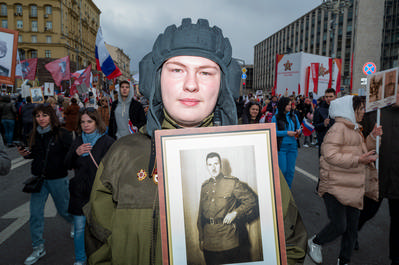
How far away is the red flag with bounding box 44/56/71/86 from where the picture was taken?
1349cm

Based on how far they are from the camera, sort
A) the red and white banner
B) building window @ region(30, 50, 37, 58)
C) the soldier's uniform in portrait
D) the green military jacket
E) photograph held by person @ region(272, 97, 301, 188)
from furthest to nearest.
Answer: building window @ region(30, 50, 37, 58)
the red and white banner
photograph held by person @ region(272, 97, 301, 188)
the green military jacket
the soldier's uniform in portrait

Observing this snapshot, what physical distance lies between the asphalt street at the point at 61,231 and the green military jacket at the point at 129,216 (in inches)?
87.6

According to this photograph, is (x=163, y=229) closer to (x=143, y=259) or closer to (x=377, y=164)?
(x=143, y=259)

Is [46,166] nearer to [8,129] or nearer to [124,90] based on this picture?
[124,90]

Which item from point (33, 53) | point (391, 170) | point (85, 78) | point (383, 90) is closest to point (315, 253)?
point (391, 170)

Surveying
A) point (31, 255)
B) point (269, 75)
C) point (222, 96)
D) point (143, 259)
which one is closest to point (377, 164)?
point (222, 96)

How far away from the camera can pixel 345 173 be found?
112 inches

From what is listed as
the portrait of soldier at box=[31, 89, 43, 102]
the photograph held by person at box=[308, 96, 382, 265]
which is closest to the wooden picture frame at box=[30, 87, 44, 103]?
the portrait of soldier at box=[31, 89, 43, 102]

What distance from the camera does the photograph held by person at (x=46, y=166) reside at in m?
3.18

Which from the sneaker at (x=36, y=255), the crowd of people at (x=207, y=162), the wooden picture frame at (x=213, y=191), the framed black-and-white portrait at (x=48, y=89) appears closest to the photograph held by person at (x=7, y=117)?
the framed black-and-white portrait at (x=48, y=89)

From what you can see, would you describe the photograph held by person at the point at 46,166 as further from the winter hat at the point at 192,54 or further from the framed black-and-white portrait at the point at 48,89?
the framed black-and-white portrait at the point at 48,89

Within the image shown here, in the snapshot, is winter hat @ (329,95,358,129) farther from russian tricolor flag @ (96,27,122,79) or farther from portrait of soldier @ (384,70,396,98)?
russian tricolor flag @ (96,27,122,79)

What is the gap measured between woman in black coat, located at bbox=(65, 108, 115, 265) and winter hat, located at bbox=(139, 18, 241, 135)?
1781 mm

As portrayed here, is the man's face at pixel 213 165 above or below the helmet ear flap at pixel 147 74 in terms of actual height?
below
